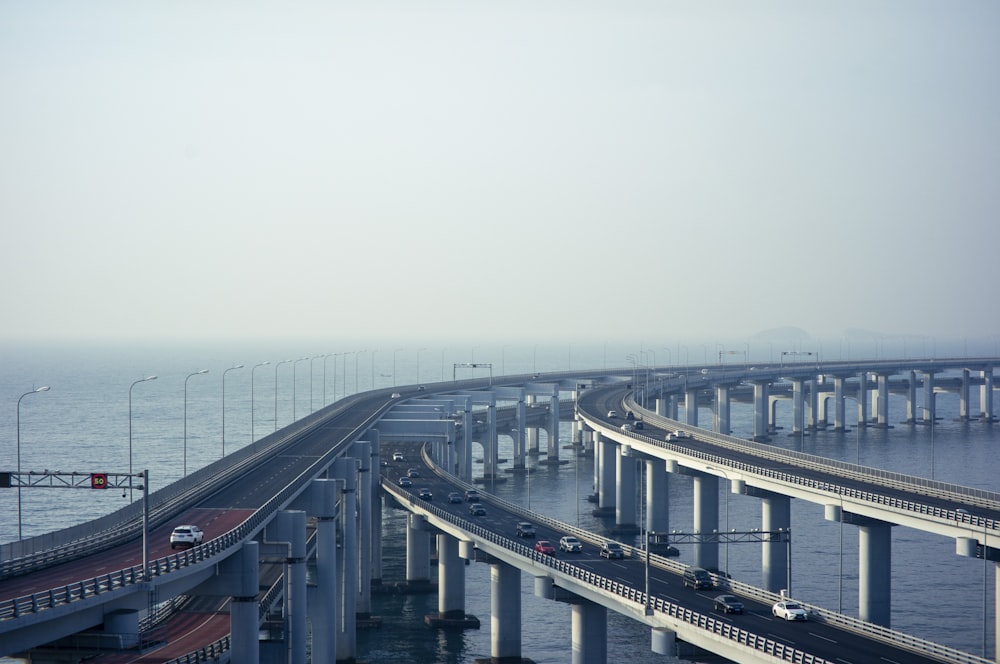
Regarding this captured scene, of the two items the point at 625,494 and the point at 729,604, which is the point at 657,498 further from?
the point at 729,604

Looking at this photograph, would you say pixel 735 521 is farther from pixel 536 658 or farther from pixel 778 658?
pixel 778 658

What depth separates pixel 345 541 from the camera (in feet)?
287

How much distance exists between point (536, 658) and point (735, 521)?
53469 mm

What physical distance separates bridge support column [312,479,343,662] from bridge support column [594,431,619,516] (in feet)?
219

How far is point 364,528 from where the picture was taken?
326 ft

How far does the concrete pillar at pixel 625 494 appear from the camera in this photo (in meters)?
130

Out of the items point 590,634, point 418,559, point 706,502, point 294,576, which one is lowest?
point 418,559

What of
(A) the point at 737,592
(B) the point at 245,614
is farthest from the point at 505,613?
(B) the point at 245,614

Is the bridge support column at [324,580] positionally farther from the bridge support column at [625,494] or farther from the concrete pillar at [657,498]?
the bridge support column at [625,494]

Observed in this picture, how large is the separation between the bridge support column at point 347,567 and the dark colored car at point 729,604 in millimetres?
32480

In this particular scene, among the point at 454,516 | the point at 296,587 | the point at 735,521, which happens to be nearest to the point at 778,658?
the point at 296,587

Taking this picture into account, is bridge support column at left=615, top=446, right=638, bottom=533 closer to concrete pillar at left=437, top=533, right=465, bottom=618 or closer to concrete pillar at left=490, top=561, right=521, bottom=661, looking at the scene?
concrete pillar at left=437, top=533, right=465, bottom=618

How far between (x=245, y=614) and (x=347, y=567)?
31422 mm

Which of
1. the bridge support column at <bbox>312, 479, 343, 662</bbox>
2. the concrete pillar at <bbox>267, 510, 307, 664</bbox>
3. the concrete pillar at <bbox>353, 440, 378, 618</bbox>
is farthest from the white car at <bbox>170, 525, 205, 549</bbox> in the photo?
the concrete pillar at <bbox>353, 440, 378, 618</bbox>
